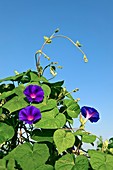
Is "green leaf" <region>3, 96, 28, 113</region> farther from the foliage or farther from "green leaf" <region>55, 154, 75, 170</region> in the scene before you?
"green leaf" <region>55, 154, 75, 170</region>

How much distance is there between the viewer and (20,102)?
188cm

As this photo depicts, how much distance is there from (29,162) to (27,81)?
1.67 ft

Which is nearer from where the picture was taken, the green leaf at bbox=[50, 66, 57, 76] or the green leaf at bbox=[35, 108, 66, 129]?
the green leaf at bbox=[35, 108, 66, 129]

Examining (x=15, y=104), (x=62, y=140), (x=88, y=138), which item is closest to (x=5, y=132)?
(x=15, y=104)

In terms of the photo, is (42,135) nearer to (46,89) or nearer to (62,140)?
(62,140)

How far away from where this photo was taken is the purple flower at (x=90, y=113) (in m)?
1.98

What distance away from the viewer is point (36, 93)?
1.86 m

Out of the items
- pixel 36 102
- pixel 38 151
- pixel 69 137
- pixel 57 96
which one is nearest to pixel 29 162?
pixel 38 151

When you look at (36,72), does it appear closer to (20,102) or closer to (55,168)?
(20,102)

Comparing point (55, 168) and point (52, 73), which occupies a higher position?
point (52, 73)

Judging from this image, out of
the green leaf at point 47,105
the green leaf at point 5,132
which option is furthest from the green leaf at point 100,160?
the green leaf at point 5,132

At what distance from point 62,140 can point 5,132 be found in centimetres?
28

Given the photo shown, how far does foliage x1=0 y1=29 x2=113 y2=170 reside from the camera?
169 cm

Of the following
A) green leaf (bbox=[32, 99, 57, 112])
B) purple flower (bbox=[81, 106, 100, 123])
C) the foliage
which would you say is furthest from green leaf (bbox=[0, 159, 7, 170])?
purple flower (bbox=[81, 106, 100, 123])
